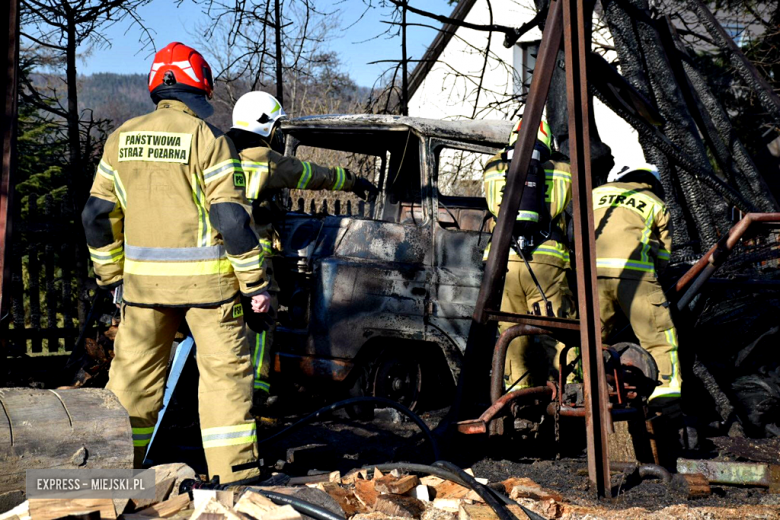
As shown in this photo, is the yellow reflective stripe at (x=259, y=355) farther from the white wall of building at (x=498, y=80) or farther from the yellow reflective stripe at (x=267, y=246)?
the white wall of building at (x=498, y=80)

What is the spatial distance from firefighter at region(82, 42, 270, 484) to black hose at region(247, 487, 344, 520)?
0.51 metres

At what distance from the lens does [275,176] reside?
17.2ft

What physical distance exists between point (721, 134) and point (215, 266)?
668 cm

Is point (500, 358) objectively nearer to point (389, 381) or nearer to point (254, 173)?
point (389, 381)

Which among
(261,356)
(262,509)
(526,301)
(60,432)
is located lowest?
(262,509)

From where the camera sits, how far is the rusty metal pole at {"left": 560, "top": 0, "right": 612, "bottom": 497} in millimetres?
4012

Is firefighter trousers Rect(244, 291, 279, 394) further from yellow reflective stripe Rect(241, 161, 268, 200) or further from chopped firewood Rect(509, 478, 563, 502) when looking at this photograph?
chopped firewood Rect(509, 478, 563, 502)

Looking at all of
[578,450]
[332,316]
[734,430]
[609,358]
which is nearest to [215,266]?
[332,316]

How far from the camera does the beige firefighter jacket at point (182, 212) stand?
3.69 metres

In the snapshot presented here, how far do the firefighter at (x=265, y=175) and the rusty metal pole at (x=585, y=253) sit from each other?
180 centimetres

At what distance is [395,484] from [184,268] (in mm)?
1371

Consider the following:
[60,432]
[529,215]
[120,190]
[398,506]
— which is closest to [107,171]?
[120,190]

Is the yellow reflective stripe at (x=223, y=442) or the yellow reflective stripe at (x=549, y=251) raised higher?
the yellow reflective stripe at (x=549, y=251)

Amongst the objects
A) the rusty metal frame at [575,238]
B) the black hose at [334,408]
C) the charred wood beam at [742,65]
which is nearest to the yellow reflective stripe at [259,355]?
the black hose at [334,408]
